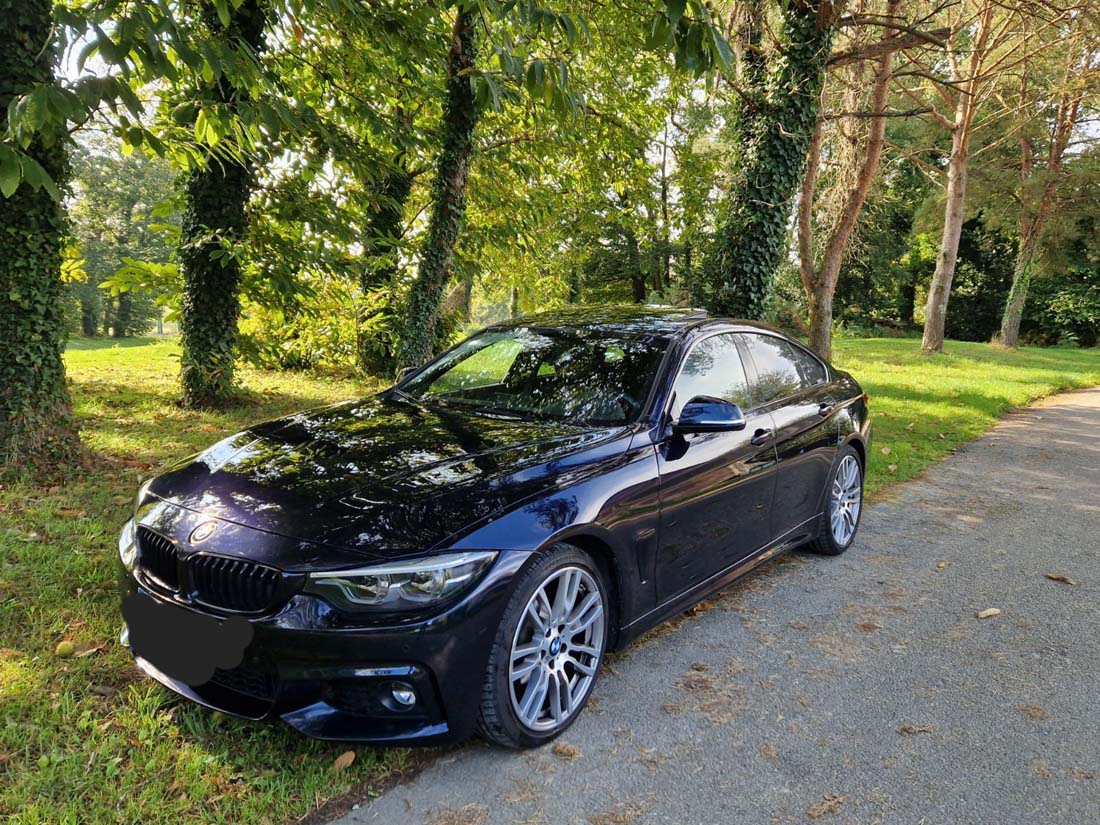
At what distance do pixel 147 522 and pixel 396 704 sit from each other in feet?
4.10

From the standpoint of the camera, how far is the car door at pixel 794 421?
3.99 m

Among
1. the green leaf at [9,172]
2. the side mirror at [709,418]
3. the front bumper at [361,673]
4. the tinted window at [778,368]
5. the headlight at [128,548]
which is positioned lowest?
the front bumper at [361,673]

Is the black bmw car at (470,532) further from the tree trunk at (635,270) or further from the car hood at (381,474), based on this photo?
the tree trunk at (635,270)

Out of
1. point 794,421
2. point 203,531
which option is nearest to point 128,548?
point 203,531

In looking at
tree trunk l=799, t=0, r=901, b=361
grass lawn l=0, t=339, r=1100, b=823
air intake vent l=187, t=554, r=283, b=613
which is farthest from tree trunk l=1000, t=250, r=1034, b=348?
air intake vent l=187, t=554, r=283, b=613

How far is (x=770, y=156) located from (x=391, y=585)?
23.5ft

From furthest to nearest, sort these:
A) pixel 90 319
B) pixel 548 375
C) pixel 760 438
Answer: pixel 90 319, pixel 760 438, pixel 548 375

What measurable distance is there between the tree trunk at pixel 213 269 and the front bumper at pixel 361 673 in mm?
5705

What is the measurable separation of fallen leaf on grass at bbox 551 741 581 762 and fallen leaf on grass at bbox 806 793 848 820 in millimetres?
811

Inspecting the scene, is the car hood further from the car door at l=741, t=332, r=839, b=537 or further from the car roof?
the car door at l=741, t=332, r=839, b=537

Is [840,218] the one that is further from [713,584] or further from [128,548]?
[128,548]

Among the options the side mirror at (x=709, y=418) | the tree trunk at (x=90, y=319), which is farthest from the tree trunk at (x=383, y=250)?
the tree trunk at (x=90, y=319)

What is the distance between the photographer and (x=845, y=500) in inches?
191

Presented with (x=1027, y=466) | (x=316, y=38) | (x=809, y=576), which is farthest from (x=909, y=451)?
(x=316, y=38)
